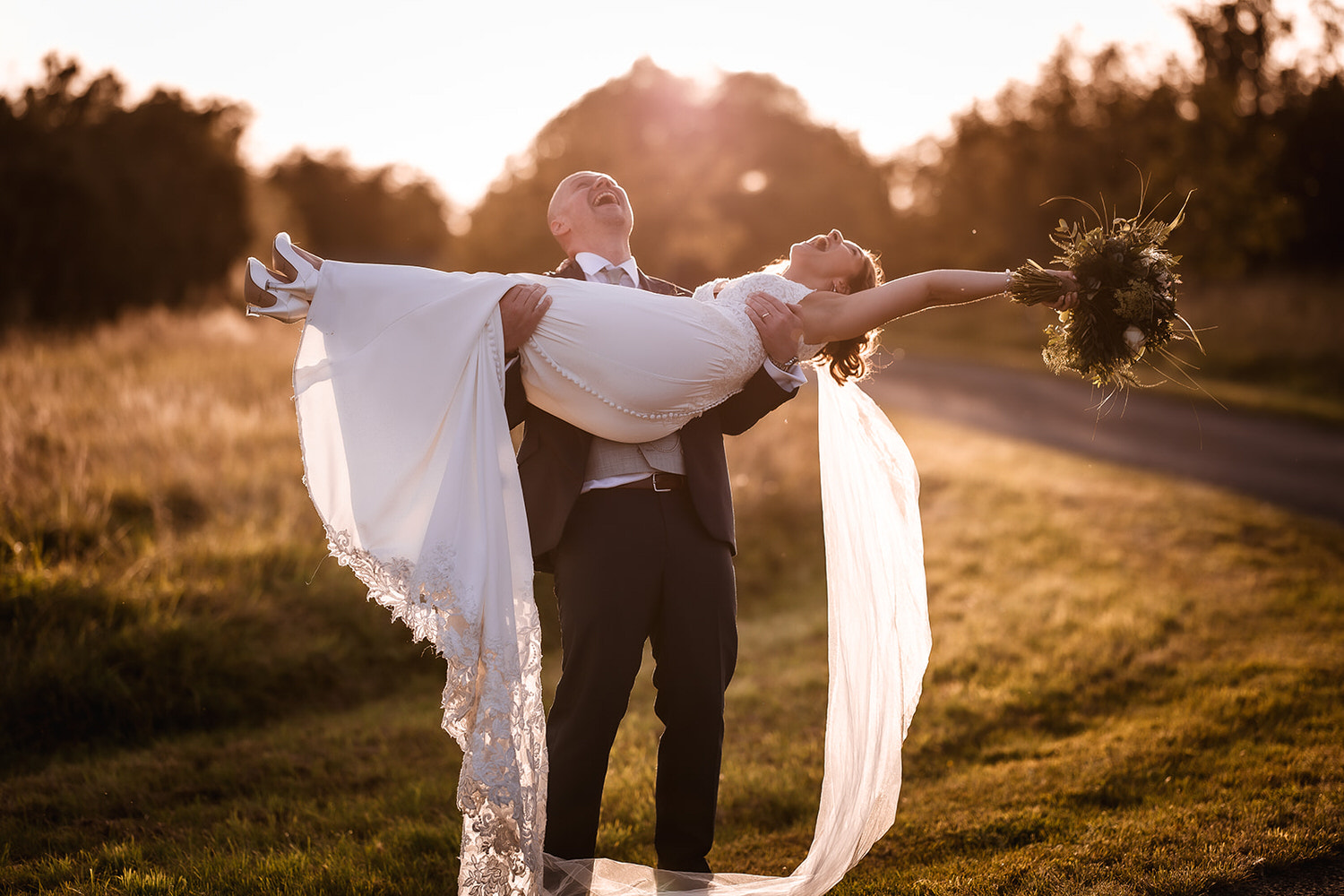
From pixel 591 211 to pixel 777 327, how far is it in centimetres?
84

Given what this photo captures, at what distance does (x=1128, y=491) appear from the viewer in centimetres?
1023

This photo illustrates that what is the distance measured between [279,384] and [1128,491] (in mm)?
10233

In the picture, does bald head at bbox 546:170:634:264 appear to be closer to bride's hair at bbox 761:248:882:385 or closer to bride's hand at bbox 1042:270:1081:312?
bride's hair at bbox 761:248:882:385

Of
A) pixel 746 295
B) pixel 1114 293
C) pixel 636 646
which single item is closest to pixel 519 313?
pixel 746 295

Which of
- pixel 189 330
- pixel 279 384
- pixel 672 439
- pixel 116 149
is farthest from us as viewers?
pixel 116 149

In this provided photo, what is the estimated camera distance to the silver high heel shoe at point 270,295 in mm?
2928

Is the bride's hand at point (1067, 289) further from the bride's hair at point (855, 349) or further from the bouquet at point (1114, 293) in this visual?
the bride's hair at point (855, 349)

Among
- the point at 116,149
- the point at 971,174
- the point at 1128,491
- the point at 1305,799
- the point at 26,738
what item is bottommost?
the point at 26,738

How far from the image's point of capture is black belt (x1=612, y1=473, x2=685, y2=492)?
3.37 meters

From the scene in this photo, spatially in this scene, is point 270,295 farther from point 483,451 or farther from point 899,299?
point 899,299

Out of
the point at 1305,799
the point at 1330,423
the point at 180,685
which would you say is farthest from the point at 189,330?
the point at 1330,423

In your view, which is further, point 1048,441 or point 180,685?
point 1048,441

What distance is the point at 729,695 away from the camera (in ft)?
20.3

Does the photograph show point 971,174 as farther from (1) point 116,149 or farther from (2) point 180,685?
(2) point 180,685
